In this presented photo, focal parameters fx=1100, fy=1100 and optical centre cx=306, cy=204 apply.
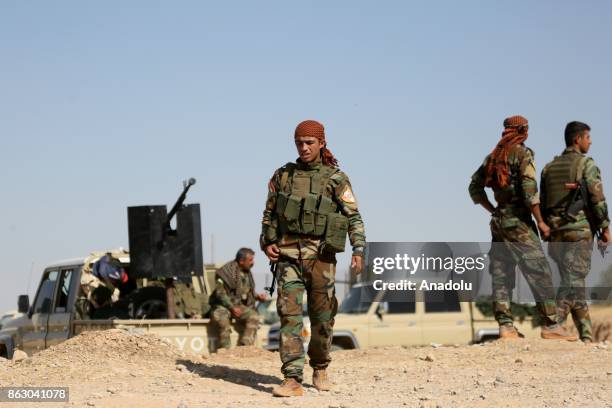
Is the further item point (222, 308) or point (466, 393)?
point (222, 308)

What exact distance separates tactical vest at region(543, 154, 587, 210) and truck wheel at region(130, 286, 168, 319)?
4.91 meters

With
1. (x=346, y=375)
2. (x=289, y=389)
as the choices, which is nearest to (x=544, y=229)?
(x=346, y=375)

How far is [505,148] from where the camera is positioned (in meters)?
10.8

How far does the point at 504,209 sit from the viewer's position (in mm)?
10930

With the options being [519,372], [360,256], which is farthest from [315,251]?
[519,372]

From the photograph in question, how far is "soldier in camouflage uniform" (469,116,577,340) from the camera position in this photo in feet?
35.3

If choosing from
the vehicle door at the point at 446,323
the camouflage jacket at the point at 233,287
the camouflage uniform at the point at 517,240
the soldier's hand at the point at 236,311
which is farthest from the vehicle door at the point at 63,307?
the vehicle door at the point at 446,323

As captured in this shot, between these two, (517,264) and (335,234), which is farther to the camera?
(517,264)

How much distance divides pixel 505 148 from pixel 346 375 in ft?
9.59

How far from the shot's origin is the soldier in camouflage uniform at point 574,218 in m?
11.0

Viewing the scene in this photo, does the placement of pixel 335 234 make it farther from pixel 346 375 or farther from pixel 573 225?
pixel 573 225

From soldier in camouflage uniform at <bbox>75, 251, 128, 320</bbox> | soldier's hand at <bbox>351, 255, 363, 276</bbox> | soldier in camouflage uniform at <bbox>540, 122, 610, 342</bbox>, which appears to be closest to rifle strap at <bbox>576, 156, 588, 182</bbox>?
soldier in camouflage uniform at <bbox>540, 122, 610, 342</bbox>

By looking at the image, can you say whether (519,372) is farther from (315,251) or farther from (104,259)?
(104,259)

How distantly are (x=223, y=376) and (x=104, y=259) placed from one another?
4.62 m
